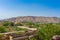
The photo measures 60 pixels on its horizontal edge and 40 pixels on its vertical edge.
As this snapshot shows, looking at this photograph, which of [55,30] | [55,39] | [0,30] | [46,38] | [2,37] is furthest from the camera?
[0,30]

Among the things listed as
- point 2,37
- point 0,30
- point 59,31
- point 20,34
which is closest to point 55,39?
point 2,37

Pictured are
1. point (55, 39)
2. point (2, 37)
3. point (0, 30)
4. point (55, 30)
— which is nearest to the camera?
point (55, 39)

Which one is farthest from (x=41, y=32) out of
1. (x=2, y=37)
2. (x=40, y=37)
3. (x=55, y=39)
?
(x=55, y=39)

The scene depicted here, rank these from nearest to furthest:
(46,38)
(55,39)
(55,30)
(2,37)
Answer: (55,39), (2,37), (46,38), (55,30)

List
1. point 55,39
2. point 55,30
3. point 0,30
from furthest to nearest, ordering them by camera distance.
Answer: point 0,30
point 55,30
point 55,39

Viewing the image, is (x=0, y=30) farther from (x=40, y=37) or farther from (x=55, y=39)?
(x=55, y=39)

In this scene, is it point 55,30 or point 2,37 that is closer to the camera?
point 2,37

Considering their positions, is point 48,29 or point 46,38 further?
point 48,29

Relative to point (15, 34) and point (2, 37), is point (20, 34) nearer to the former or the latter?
point (15, 34)
